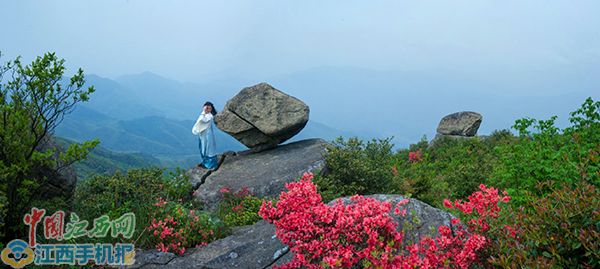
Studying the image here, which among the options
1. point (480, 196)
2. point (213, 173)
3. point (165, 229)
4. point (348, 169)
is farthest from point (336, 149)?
point (480, 196)

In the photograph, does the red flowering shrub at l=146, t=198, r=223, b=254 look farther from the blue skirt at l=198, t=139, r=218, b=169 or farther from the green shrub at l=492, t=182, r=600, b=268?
Answer: the blue skirt at l=198, t=139, r=218, b=169

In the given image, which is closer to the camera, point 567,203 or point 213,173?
point 567,203

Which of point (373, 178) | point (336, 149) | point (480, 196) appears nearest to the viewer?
point (480, 196)

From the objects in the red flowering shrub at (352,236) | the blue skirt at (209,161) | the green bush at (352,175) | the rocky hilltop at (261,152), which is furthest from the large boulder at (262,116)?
the red flowering shrub at (352,236)

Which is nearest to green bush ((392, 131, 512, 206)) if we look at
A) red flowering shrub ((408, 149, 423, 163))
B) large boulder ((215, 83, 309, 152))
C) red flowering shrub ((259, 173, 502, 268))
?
red flowering shrub ((408, 149, 423, 163))

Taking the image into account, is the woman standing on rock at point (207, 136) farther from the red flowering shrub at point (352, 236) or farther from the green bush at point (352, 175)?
the red flowering shrub at point (352, 236)

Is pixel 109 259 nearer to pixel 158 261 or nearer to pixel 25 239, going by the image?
pixel 158 261

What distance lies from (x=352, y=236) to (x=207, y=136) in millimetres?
12065

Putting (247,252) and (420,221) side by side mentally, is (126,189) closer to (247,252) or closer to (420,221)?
(247,252)

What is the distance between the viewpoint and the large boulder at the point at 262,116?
17.2 meters

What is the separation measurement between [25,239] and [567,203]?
885 cm

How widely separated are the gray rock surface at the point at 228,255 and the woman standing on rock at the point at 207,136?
8371 millimetres

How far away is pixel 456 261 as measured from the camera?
5969 millimetres

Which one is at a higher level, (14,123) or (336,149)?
(14,123)
